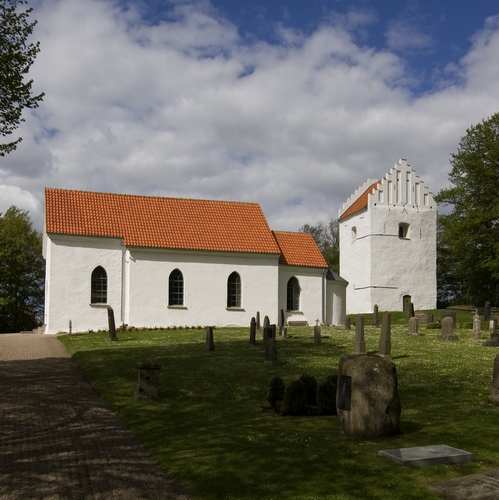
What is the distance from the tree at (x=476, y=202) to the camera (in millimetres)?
45156

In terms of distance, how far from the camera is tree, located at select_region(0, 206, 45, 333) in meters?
53.0

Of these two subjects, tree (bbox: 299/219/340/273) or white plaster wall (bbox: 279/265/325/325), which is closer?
white plaster wall (bbox: 279/265/325/325)

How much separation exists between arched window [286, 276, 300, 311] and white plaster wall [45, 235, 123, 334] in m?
9.93

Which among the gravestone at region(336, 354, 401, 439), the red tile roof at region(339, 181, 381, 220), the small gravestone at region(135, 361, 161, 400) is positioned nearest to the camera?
the gravestone at region(336, 354, 401, 439)

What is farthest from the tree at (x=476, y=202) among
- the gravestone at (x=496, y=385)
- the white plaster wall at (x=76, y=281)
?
the gravestone at (x=496, y=385)

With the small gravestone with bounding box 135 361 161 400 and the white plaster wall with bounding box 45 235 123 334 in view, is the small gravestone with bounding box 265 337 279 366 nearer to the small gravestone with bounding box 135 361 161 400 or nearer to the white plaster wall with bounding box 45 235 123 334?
the small gravestone with bounding box 135 361 161 400

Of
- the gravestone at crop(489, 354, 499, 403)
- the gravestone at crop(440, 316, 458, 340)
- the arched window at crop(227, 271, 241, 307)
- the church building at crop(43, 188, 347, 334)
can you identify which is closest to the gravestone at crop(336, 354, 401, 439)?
the gravestone at crop(489, 354, 499, 403)

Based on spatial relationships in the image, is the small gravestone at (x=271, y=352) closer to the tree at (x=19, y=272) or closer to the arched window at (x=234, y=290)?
the arched window at (x=234, y=290)

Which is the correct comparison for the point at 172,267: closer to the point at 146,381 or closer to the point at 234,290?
the point at 234,290

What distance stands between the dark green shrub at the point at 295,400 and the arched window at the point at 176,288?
23.3m

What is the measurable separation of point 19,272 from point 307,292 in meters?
29.5

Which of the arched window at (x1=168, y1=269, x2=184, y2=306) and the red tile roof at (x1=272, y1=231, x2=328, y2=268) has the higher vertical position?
the red tile roof at (x1=272, y1=231, x2=328, y2=268)

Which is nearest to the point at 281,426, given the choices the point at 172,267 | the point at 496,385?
the point at 496,385

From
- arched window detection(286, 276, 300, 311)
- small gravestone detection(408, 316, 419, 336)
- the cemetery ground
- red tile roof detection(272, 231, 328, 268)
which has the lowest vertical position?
the cemetery ground
